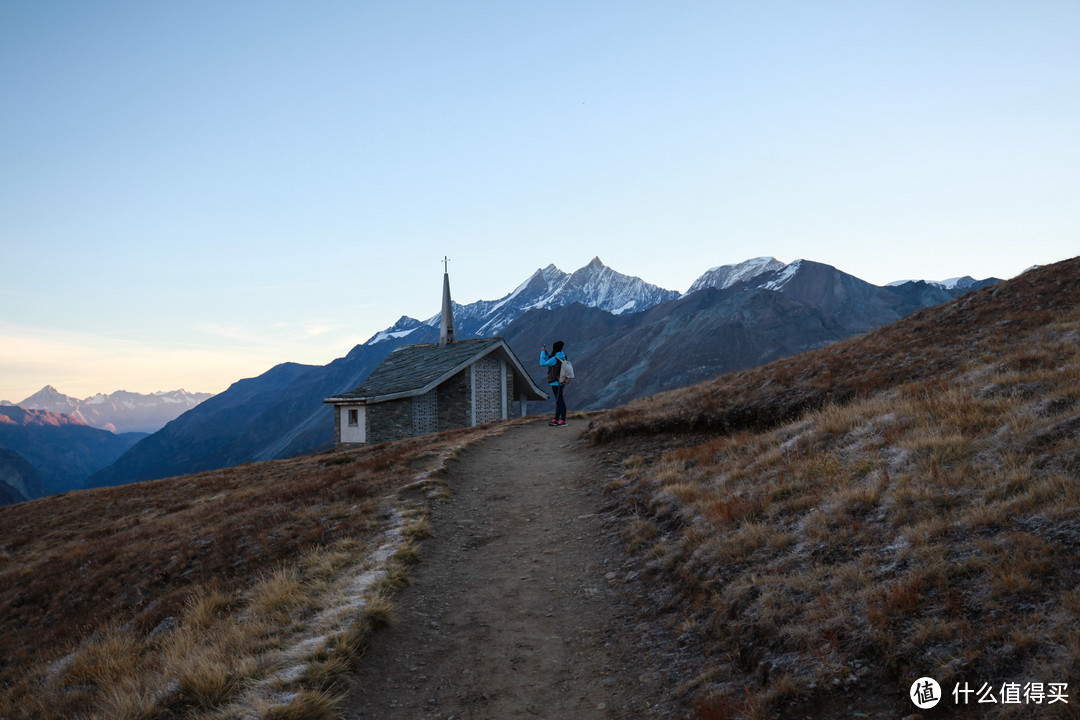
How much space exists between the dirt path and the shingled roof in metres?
19.1

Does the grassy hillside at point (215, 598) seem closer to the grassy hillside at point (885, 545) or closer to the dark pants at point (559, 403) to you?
the grassy hillside at point (885, 545)

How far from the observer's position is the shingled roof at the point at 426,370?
3025cm

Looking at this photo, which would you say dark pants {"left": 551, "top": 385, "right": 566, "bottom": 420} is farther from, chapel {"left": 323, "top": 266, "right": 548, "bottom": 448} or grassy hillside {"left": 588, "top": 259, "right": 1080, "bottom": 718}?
chapel {"left": 323, "top": 266, "right": 548, "bottom": 448}

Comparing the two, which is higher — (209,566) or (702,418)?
(702,418)

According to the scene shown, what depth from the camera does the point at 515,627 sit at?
6719mm

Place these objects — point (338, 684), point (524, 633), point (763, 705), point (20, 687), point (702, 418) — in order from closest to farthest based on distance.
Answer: point (763, 705)
point (338, 684)
point (524, 633)
point (20, 687)
point (702, 418)

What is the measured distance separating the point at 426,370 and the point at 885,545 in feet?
92.0

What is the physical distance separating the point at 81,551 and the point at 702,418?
1694 cm

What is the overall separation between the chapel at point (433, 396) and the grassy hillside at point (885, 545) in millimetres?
20101

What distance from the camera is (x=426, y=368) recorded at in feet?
106

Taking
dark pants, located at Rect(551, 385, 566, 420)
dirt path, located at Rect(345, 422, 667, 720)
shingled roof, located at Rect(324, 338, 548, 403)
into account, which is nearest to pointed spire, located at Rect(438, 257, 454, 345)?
shingled roof, located at Rect(324, 338, 548, 403)

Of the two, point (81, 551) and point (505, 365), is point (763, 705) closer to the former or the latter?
point (81, 551)

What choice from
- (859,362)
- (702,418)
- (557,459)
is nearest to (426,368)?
(557,459)

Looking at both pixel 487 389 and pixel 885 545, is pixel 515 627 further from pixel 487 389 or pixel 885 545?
pixel 487 389
